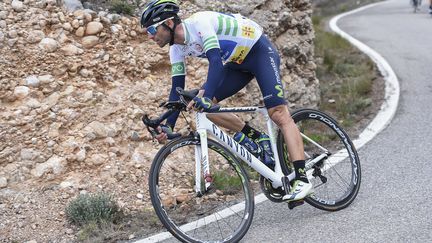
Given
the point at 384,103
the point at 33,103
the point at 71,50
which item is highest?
the point at 71,50

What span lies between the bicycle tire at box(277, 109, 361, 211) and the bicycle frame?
10 centimetres

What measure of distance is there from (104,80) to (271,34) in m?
2.87

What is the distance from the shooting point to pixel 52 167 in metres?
6.23

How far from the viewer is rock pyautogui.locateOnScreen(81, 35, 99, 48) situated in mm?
7230

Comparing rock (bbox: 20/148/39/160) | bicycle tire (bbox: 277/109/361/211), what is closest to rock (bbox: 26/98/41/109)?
rock (bbox: 20/148/39/160)

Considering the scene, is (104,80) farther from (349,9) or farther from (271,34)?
(349,9)

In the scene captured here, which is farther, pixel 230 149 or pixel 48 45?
pixel 48 45

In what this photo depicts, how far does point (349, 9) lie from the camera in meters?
30.7

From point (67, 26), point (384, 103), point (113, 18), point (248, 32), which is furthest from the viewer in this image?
point (384, 103)

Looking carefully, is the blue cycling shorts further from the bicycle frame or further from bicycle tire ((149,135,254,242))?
bicycle tire ((149,135,254,242))

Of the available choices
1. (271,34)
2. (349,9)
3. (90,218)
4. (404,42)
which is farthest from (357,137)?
(349,9)

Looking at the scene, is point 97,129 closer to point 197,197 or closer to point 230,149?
point 197,197

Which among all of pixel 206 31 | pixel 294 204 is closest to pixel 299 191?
pixel 294 204

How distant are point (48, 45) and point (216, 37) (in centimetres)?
287
